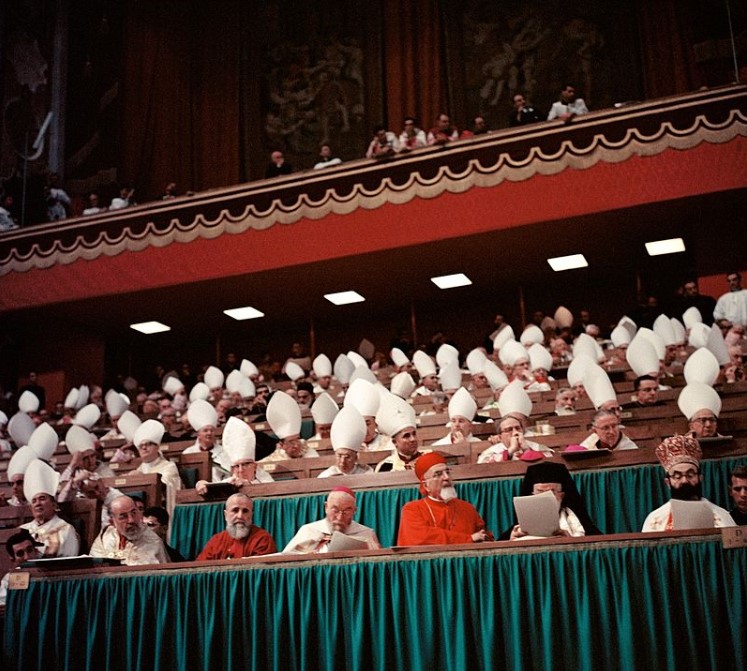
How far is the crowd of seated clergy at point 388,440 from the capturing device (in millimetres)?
5688

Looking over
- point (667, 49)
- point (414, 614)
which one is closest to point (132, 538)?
point (414, 614)

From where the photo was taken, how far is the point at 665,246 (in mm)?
12953

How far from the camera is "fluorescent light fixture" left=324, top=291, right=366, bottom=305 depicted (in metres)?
14.4

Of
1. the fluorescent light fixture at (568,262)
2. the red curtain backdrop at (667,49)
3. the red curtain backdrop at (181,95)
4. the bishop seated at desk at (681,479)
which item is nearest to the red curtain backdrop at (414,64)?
the red curtain backdrop at (181,95)

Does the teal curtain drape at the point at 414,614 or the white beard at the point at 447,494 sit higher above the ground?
the white beard at the point at 447,494

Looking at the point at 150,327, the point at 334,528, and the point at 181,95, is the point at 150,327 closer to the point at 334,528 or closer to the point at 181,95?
the point at 181,95

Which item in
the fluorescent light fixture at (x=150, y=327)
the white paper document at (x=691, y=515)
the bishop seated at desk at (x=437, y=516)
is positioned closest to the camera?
the white paper document at (x=691, y=515)

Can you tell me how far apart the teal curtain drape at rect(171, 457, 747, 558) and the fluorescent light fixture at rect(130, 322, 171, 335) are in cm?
834

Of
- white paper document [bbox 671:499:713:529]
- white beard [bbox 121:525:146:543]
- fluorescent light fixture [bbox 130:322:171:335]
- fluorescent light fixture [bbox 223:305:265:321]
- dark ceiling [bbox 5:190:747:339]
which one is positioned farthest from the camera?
fluorescent light fixture [bbox 130:322:171:335]

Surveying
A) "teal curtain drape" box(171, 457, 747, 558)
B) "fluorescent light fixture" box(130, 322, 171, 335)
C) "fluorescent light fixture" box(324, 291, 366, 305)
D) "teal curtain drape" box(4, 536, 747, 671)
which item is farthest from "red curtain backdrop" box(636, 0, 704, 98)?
"teal curtain drape" box(4, 536, 747, 671)

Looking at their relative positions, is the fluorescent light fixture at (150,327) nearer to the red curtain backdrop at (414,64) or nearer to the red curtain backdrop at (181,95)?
the red curtain backdrop at (181,95)

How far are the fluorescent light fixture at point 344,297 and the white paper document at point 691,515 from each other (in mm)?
9989

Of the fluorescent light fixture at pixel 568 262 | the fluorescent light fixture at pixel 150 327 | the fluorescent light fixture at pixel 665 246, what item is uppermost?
the fluorescent light fixture at pixel 665 246

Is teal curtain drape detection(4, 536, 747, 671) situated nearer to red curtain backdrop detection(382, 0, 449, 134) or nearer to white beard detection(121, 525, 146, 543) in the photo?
white beard detection(121, 525, 146, 543)
